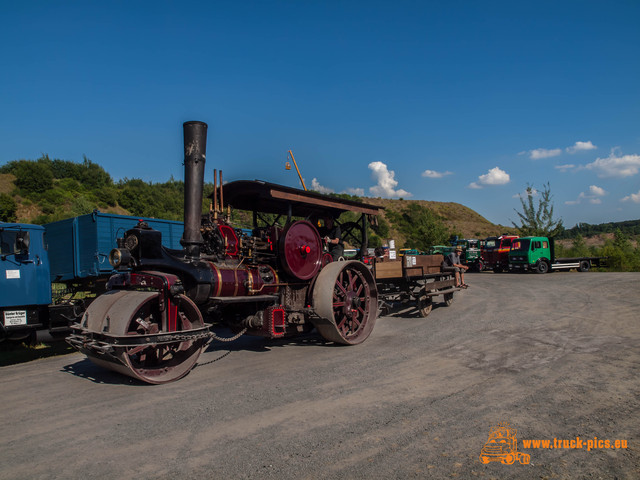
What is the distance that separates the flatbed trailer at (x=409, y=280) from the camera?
10.3m

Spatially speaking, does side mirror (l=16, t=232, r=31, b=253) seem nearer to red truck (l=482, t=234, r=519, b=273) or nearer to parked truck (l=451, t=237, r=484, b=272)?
red truck (l=482, t=234, r=519, b=273)

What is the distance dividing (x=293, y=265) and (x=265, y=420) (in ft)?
11.9

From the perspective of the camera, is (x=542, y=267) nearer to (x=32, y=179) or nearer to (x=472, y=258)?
(x=472, y=258)

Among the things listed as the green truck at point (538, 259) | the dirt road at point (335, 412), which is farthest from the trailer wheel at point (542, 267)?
the dirt road at point (335, 412)

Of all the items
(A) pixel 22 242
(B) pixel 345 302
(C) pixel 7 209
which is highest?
(C) pixel 7 209

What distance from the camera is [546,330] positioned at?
885cm

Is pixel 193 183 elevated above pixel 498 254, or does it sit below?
above

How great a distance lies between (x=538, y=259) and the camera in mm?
27594

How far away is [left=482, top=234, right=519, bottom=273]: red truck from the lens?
96.7 feet

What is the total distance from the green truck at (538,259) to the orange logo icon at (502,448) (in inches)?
1030

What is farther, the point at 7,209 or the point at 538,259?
the point at 7,209

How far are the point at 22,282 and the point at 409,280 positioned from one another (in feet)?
27.5

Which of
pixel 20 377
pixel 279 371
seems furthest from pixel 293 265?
pixel 20 377

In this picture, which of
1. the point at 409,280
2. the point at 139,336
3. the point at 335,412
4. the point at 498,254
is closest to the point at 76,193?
the point at 498,254
